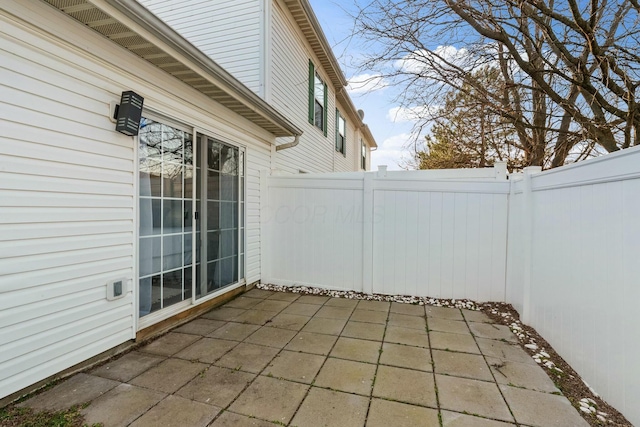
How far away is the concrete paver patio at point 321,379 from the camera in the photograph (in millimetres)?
1861

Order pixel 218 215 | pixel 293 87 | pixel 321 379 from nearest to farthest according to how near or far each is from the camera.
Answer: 1. pixel 321 379
2. pixel 218 215
3. pixel 293 87

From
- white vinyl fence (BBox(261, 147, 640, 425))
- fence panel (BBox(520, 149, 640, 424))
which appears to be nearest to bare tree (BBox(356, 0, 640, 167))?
white vinyl fence (BBox(261, 147, 640, 425))

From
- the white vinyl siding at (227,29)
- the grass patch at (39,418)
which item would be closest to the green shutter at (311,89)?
the white vinyl siding at (227,29)

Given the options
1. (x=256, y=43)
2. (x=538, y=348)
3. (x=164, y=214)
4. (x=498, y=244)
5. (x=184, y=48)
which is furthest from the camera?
(x=256, y=43)

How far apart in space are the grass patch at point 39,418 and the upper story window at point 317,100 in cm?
658

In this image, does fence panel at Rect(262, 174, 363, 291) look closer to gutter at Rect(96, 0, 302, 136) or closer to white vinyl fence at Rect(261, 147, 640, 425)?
white vinyl fence at Rect(261, 147, 640, 425)

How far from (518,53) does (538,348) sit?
11.3ft

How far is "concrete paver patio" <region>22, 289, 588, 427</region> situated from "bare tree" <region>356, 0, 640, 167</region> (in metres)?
2.85

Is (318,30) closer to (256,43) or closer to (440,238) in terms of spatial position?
(256,43)

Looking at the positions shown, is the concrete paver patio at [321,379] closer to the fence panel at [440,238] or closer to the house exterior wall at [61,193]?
the house exterior wall at [61,193]

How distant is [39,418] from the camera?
179 centimetres

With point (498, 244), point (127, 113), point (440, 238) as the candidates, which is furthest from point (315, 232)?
point (127, 113)

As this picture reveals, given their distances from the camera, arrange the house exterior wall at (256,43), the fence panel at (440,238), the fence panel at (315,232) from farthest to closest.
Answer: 1. the house exterior wall at (256,43)
2. the fence panel at (315,232)
3. the fence panel at (440,238)

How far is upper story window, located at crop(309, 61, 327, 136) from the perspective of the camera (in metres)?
7.29
